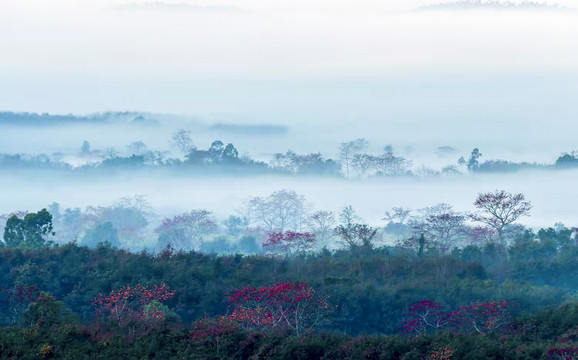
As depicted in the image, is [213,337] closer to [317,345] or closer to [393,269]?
[317,345]

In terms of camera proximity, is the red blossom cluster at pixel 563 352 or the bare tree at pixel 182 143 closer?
the red blossom cluster at pixel 563 352

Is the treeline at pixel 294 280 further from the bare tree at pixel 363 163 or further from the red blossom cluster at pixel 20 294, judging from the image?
the bare tree at pixel 363 163

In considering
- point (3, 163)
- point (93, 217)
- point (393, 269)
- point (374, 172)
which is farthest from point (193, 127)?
point (393, 269)

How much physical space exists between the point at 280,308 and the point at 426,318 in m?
5.32

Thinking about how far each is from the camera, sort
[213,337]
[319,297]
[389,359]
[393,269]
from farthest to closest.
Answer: [393,269] < [319,297] < [213,337] < [389,359]

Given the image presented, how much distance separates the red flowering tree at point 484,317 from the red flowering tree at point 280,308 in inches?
165

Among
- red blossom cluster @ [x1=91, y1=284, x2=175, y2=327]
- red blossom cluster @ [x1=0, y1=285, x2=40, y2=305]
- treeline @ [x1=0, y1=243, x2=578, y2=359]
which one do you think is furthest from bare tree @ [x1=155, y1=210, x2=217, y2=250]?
red blossom cluster @ [x1=91, y1=284, x2=175, y2=327]

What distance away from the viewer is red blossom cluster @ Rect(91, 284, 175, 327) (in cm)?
2893

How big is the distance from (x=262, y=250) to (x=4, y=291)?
35.3 m

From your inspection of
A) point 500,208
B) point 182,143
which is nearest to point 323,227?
point 500,208

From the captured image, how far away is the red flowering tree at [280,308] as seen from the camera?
92.7 ft

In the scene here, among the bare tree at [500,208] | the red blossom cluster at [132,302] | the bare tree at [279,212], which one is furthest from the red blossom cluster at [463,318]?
the bare tree at [279,212]

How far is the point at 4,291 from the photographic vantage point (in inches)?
1330

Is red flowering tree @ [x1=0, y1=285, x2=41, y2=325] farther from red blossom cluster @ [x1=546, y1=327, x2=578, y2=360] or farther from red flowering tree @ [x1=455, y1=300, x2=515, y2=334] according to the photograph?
red blossom cluster @ [x1=546, y1=327, x2=578, y2=360]
